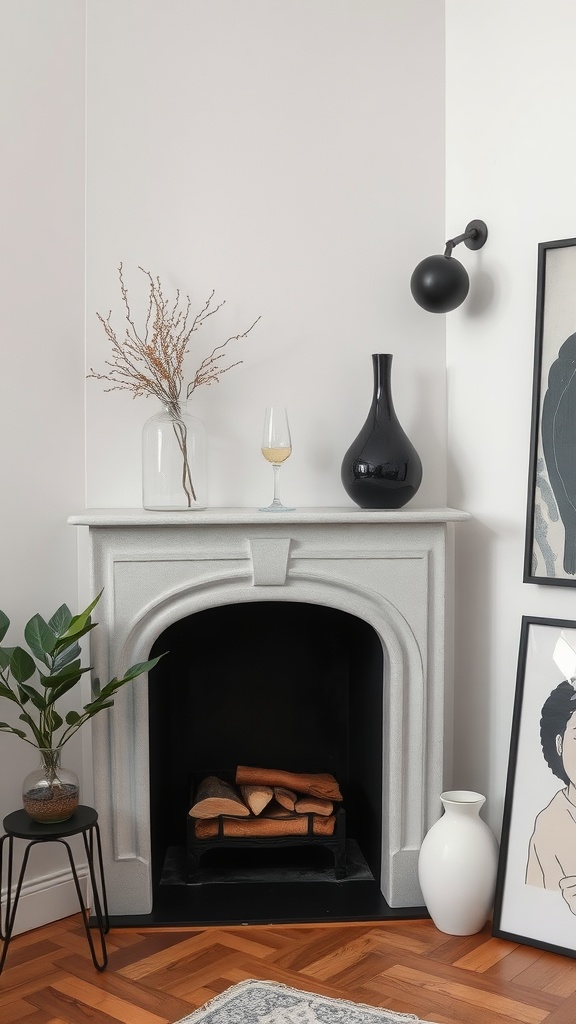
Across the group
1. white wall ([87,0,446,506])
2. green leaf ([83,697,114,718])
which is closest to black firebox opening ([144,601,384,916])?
white wall ([87,0,446,506])

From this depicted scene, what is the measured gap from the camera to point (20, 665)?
225 centimetres

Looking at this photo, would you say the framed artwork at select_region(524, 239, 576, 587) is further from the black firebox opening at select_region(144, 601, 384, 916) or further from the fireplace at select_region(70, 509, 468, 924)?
the black firebox opening at select_region(144, 601, 384, 916)

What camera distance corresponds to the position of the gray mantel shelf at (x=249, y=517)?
7.97 ft

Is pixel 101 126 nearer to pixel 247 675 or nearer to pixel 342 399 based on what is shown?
pixel 342 399

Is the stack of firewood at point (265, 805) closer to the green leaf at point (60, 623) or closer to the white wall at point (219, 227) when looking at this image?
the white wall at point (219, 227)

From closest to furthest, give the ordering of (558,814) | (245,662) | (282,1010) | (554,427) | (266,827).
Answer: (282,1010)
(558,814)
(554,427)
(266,827)
(245,662)

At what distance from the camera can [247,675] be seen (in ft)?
9.75

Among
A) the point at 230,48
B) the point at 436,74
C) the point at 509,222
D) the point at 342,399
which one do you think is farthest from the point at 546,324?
the point at 230,48

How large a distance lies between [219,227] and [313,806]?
1804 mm

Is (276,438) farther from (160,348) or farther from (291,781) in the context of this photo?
(291,781)

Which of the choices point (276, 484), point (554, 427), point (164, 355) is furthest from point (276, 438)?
point (554, 427)

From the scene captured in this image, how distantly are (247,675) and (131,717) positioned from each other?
531mm

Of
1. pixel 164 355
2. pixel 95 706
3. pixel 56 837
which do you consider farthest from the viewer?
pixel 164 355

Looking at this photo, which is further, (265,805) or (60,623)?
(265,805)
